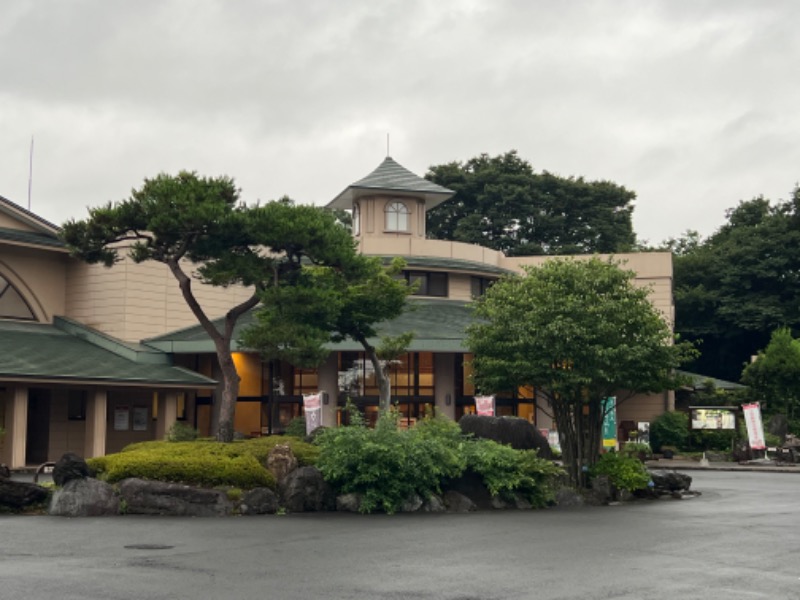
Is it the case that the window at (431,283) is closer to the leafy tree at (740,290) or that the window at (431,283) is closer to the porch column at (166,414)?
the porch column at (166,414)

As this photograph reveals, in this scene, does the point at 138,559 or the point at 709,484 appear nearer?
the point at 138,559

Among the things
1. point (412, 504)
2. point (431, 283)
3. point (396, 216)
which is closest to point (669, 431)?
point (431, 283)

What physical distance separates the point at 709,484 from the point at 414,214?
23.2m

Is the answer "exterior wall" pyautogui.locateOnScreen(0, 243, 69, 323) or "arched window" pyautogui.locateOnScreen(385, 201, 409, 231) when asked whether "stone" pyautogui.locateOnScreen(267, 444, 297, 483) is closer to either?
"exterior wall" pyautogui.locateOnScreen(0, 243, 69, 323)

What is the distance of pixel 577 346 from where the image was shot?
22562mm

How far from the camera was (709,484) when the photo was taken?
27.9 m

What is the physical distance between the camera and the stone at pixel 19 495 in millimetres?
17688

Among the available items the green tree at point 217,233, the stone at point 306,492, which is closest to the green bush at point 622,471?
the stone at point 306,492

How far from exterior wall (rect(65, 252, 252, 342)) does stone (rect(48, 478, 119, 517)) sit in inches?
795

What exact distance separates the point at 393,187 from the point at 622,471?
26.4 metres

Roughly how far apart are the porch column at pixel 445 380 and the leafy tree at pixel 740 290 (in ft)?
88.8

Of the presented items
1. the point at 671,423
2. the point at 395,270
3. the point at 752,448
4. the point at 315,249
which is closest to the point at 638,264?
the point at 671,423

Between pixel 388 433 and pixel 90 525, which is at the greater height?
pixel 388 433

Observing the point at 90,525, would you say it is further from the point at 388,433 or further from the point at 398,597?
the point at 398,597
